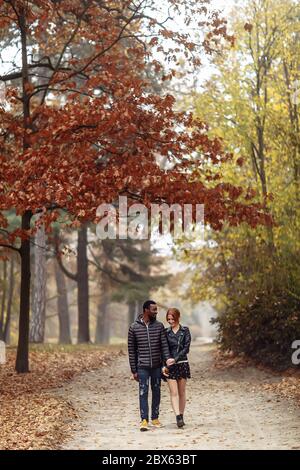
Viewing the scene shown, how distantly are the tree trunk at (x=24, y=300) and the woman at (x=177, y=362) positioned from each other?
21.8 ft

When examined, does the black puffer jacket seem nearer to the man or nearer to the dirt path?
the man

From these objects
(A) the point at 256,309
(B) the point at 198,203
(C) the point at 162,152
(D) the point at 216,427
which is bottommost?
(D) the point at 216,427

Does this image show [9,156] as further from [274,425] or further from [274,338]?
[274,425]

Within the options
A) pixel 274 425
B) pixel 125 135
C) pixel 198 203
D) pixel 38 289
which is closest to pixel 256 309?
pixel 198 203

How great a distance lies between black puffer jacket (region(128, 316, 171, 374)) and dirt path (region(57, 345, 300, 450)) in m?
0.99

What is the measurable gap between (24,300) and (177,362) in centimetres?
682

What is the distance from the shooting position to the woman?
10469 mm

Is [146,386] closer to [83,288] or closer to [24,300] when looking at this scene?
[24,300]

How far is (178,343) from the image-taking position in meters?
10.5

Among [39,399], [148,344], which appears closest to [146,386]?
[148,344]

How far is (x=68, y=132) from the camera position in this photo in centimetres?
1438

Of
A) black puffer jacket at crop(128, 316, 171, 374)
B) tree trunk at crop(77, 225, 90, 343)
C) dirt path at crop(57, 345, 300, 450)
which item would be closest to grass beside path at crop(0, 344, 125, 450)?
dirt path at crop(57, 345, 300, 450)

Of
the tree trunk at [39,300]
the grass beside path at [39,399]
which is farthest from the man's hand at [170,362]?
the tree trunk at [39,300]
